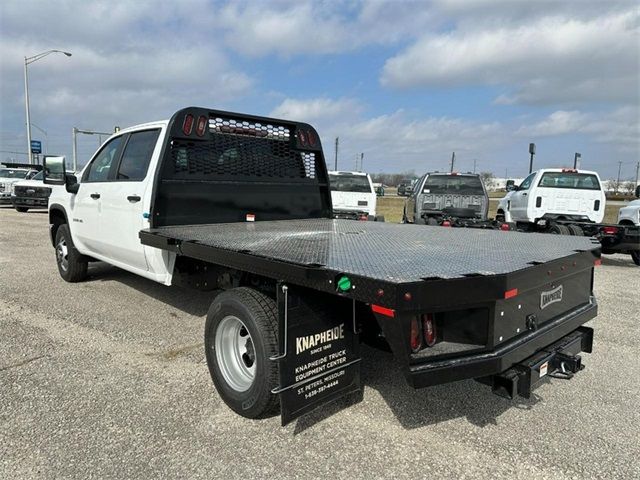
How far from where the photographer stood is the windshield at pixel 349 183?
547 inches

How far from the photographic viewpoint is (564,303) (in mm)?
3402

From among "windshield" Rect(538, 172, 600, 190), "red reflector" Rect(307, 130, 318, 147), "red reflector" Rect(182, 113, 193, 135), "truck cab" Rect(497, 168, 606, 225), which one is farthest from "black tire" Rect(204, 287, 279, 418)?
"windshield" Rect(538, 172, 600, 190)

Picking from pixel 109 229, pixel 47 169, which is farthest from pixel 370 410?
pixel 47 169

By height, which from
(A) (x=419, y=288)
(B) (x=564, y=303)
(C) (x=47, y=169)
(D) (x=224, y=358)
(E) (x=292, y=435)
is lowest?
(E) (x=292, y=435)

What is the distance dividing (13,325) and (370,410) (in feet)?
13.0

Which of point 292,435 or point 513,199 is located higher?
point 513,199

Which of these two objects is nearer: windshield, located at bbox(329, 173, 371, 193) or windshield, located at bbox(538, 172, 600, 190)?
windshield, located at bbox(538, 172, 600, 190)

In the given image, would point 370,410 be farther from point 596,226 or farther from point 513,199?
point 513,199

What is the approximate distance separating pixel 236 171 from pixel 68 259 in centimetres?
328

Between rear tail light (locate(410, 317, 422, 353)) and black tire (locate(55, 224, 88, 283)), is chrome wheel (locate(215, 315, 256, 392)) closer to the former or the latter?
rear tail light (locate(410, 317, 422, 353))

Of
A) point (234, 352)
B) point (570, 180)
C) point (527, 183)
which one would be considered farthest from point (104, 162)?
point (570, 180)

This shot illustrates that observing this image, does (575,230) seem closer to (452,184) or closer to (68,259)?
(452,184)

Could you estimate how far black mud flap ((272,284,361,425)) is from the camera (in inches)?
110

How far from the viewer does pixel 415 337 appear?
2.55 m
